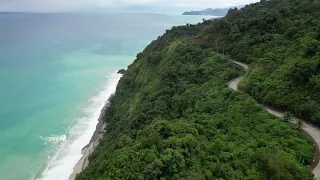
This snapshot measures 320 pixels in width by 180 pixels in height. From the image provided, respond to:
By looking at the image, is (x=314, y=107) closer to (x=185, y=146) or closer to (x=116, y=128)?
(x=185, y=146)

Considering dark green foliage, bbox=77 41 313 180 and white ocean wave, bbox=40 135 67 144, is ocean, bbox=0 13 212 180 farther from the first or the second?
dark green foliage, bbox=77 41 313 180

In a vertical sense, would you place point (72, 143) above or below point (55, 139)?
below

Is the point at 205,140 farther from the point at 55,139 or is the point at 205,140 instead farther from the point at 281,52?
the point at 55,139

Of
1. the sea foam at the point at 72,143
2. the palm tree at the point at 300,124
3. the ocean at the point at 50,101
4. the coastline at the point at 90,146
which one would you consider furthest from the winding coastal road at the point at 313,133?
the ocean at the point at 50,101

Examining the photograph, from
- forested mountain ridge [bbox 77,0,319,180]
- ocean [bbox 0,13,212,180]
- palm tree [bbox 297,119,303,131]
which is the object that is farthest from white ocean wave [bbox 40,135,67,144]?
palm tree [bbox 297,119,303,131]

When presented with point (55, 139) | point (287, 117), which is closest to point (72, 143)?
point (55, 139)
